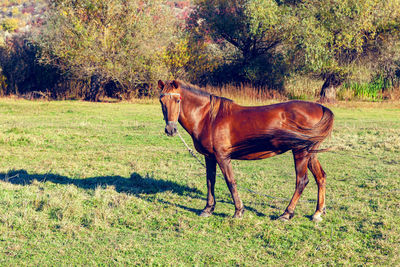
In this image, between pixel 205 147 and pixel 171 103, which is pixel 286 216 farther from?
pixel 171 103

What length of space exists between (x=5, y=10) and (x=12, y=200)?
11790 centimetres

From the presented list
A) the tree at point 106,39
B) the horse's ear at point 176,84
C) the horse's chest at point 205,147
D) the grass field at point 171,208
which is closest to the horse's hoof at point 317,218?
the grass field at point 171,208

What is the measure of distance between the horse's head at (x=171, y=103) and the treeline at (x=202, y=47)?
56.7 ft

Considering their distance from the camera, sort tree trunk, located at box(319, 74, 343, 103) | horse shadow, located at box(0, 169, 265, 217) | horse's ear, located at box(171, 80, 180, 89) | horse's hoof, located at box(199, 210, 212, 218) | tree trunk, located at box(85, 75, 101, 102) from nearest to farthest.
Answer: horse's ear, located at box(171, 80, 180, 89), horse's hoof, located at box(199, 210, 212, 218), horse shadow, located at box(0, 169, 265, 217), tree trunk, located at box(319, 74, 343, 103), tree trunk, located at box(85, 75, 101, 102)

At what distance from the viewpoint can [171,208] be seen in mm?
6492

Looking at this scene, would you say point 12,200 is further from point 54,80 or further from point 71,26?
point 54,80

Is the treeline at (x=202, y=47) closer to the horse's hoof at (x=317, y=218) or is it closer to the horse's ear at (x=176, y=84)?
the horse's hoof at (x=317, y=218)

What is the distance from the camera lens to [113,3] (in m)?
22.9

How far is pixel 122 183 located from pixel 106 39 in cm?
1664

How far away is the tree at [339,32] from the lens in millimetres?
21594

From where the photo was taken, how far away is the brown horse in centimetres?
579

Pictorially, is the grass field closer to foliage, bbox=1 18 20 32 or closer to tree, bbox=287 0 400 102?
tree, bbox=287 0 400 102

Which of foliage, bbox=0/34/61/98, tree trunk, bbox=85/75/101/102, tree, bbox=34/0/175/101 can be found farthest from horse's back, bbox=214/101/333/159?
foliage, bbox=0/34/61/98

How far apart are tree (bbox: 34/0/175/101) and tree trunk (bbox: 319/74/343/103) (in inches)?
367
